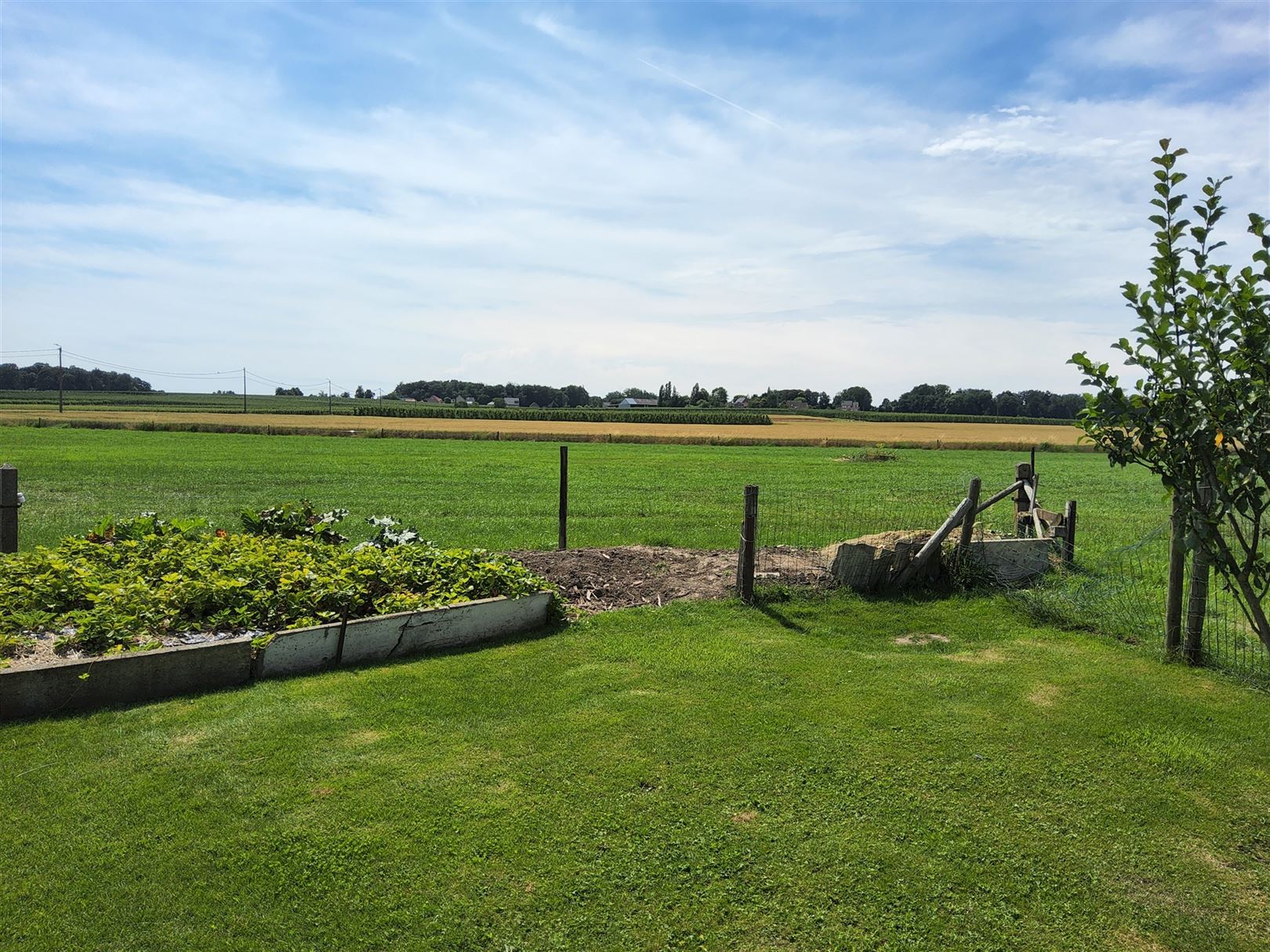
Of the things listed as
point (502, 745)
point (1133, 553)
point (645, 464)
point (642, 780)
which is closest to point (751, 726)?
point (642, 780)

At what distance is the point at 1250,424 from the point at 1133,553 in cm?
1151

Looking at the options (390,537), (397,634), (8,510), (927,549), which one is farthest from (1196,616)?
(8,510)

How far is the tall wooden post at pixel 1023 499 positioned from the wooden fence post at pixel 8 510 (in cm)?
1270

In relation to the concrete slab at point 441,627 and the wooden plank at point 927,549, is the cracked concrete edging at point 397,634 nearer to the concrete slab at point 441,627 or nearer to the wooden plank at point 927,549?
the concrete slab at point 441,627

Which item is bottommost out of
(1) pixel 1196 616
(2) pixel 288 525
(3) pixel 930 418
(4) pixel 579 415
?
(1) pixel 1196 616

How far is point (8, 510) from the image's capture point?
26.0ft

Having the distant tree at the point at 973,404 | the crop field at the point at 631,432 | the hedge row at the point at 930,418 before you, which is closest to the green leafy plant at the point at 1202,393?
the crop field at the point at 631,432

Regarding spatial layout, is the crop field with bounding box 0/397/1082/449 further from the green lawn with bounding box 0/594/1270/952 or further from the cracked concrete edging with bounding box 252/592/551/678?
the green lawn with bounding box 0/594/1270/952

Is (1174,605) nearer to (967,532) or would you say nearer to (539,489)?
(967,532)

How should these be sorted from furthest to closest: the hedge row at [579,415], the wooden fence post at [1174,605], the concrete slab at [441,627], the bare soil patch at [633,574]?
the hedge row at [579,415] → the bare soil patch at [633,574] → the wooden fence post at [1174,605] → the concrete slab at [441,627]

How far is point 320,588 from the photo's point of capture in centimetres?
670

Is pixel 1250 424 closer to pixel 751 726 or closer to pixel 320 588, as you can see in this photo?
pixel 751 726

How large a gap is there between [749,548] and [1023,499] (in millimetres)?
5948

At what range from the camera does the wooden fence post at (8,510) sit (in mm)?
7814
